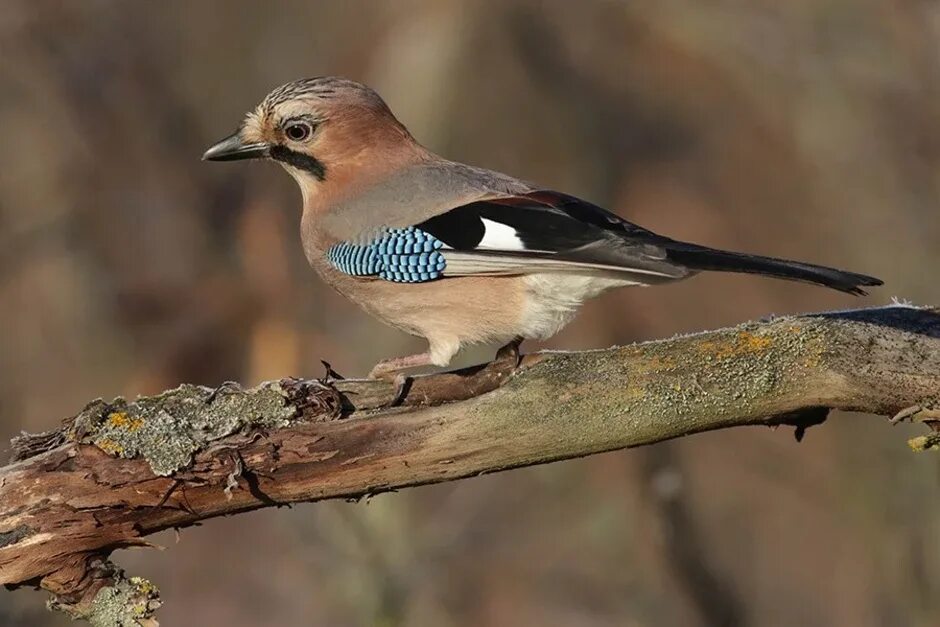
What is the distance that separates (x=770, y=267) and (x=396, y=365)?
4.76ft

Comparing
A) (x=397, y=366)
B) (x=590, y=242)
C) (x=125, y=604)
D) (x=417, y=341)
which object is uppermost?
(x=590, y=242)

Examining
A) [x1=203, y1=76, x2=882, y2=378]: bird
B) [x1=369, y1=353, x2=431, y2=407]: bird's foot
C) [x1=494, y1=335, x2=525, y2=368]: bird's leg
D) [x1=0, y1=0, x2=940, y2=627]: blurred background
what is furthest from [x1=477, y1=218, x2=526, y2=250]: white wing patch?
[x1=0, y1=0, x2=940, y2=627]: blurred background

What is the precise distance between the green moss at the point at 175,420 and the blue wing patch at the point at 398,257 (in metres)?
0.97

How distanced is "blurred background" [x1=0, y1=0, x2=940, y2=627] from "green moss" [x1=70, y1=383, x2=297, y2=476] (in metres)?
2.50

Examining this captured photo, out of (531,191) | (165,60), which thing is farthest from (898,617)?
(165,60)

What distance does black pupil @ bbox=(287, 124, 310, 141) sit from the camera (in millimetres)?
5328

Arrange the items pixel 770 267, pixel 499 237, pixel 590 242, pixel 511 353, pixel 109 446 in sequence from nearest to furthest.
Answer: pixel 109 446
pixel 770 267
pixel 511 353
pixel 590 242
pixel 499 237

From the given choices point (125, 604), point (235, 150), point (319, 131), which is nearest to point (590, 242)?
point (319, 131)

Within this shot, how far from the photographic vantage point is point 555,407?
12.8 ft

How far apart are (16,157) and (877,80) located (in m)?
5.75

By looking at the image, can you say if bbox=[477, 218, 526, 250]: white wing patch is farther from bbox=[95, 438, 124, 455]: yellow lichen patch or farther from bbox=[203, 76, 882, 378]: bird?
bbox=[95, 438, 124, 455]: yellow lichen patch

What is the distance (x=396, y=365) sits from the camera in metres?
4.67

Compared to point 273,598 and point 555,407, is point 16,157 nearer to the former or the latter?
point 273,598

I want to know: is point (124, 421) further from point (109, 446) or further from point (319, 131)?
point (319, 131)
